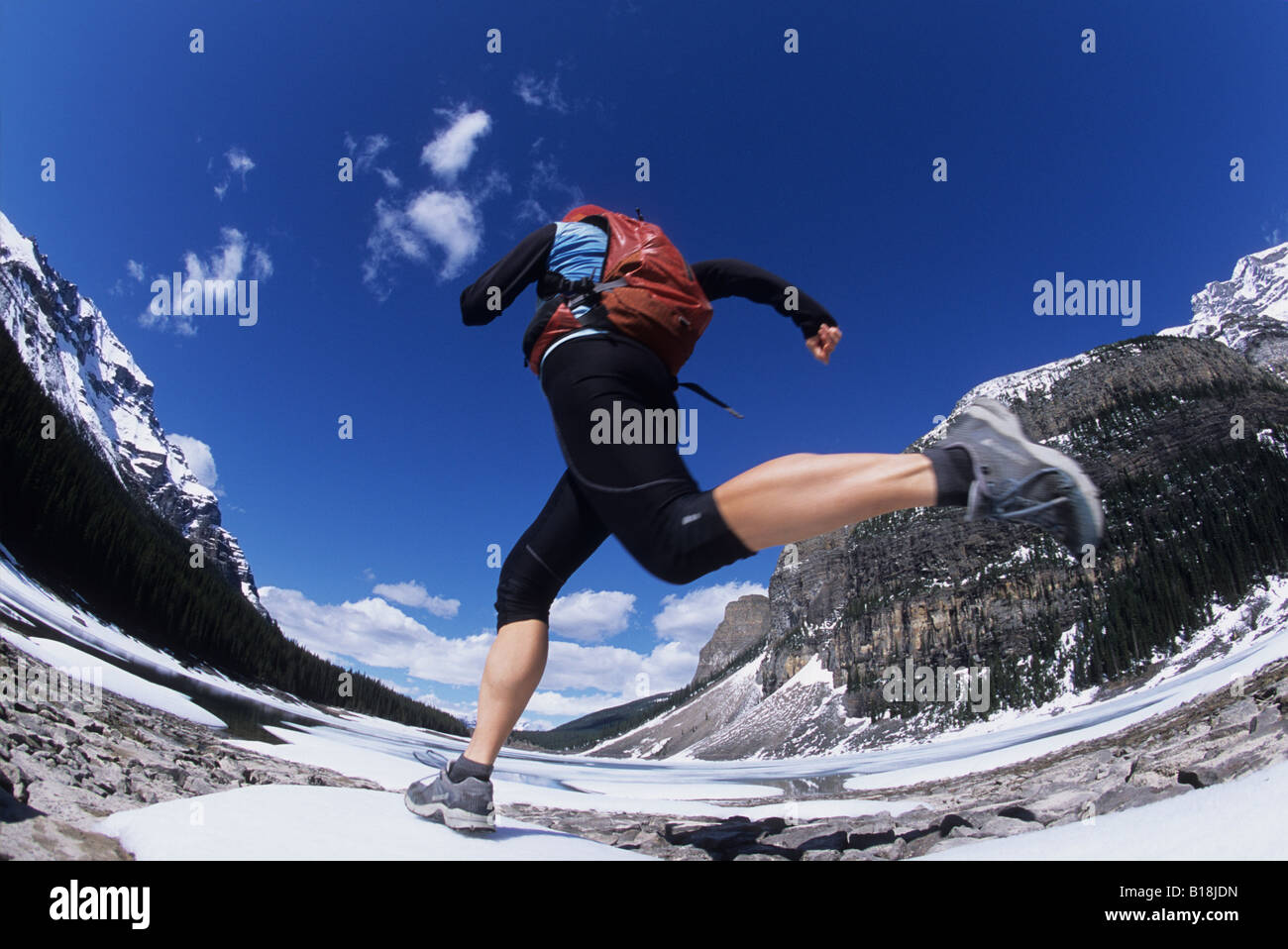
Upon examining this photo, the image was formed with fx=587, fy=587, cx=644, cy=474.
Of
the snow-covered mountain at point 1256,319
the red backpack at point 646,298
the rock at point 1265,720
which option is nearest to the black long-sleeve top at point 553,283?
the red backpack at point 646,298

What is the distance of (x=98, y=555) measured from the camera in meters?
34.7

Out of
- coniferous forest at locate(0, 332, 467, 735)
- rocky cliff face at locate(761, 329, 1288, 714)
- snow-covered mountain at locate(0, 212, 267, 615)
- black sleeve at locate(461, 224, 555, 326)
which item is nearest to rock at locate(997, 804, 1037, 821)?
black sleeve at locate(461, 224, 555, 326)

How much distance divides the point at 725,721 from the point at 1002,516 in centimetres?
11370

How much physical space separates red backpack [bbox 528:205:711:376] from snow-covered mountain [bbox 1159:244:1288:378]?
140071 mm

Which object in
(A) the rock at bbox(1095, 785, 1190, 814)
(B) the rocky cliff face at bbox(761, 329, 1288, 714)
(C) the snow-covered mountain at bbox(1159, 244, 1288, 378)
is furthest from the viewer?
(C) the snow-covered mountain at bbox(1159, 244, 1288, 378)

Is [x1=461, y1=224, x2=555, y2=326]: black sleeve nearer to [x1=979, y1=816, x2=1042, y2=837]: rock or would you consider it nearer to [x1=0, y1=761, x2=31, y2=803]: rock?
[x1=0, y1=761, x2=31, y2=803]: rock

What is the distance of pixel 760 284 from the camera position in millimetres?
2312

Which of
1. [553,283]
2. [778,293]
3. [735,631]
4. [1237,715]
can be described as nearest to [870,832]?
[1237,715]

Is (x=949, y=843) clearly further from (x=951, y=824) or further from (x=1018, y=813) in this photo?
(x=1018, y=813)

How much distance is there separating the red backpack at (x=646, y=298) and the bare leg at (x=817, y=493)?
0.58 meters

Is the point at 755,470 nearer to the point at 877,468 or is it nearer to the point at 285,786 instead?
the point at 877,468

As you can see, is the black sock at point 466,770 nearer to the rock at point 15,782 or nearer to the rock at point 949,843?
the rock at point 15,782

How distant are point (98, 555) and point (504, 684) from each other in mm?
45834

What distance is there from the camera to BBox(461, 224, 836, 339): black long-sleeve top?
2.04 metres
